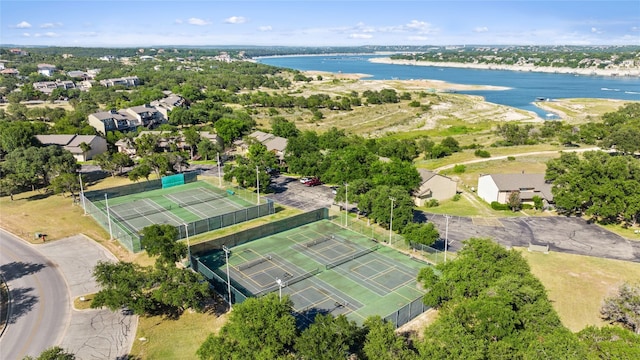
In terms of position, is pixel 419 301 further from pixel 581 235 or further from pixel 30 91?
pixel 30 91

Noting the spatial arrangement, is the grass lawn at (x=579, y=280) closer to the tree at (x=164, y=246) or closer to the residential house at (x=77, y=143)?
the tree at (x=164, y=246)

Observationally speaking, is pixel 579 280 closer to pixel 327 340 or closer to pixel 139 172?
pixel 327 340

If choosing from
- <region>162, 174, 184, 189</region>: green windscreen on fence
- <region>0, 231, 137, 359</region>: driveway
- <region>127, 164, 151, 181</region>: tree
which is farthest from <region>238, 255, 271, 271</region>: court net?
<region>127, 164, 151, 181</region>: tree

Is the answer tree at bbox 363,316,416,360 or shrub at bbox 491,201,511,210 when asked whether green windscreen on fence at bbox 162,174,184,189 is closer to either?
shrub at bbox 491,201,511,210

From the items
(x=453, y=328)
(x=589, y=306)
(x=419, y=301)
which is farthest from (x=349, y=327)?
(x=589, y=306)

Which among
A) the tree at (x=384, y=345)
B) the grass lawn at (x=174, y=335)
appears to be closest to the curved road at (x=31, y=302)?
the grass lawn at (x=174, y=335)

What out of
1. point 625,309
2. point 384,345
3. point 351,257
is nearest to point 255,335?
point 384,345
